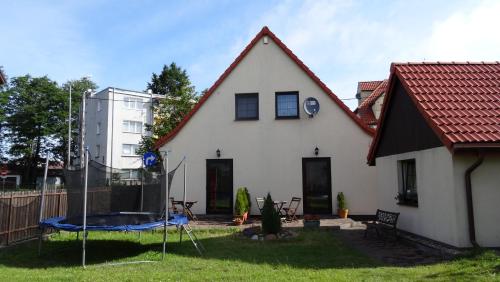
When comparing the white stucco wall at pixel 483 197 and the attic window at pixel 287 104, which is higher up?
the attic window at pixel 287 104

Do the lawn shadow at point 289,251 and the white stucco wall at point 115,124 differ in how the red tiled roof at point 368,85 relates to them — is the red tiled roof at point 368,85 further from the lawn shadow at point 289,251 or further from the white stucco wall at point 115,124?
the white stucco wall at point 115,124

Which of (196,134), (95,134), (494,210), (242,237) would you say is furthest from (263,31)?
(95,134)

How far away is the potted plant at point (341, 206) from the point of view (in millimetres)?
15000

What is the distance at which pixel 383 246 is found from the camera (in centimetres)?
972

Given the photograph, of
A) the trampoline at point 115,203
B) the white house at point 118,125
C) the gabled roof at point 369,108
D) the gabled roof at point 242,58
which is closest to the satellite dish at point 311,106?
the gabled roof at point 242,58

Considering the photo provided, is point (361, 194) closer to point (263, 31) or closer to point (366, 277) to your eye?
point (263, 31)

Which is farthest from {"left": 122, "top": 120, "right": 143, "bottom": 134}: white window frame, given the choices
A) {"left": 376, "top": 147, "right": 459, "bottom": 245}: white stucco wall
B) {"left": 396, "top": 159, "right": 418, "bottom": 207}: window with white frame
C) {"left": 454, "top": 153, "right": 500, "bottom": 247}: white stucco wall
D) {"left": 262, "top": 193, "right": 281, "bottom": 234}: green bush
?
{"left": 454, "top": 153, "right": 500, "bottom": 247}: white stucco wall

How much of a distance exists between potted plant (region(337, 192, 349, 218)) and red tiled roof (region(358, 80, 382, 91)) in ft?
57.5

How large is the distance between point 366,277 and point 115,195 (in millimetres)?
7349

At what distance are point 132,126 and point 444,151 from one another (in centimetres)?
4238

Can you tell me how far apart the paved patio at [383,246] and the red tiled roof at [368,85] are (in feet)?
62.3

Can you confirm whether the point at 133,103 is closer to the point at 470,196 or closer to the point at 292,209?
the point at 292,209

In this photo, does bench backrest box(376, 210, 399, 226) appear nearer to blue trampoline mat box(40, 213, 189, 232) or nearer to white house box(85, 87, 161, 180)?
blue trampoline mat box(40, 213, 189, 232)

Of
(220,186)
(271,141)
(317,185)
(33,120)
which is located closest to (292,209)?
(317,185)
